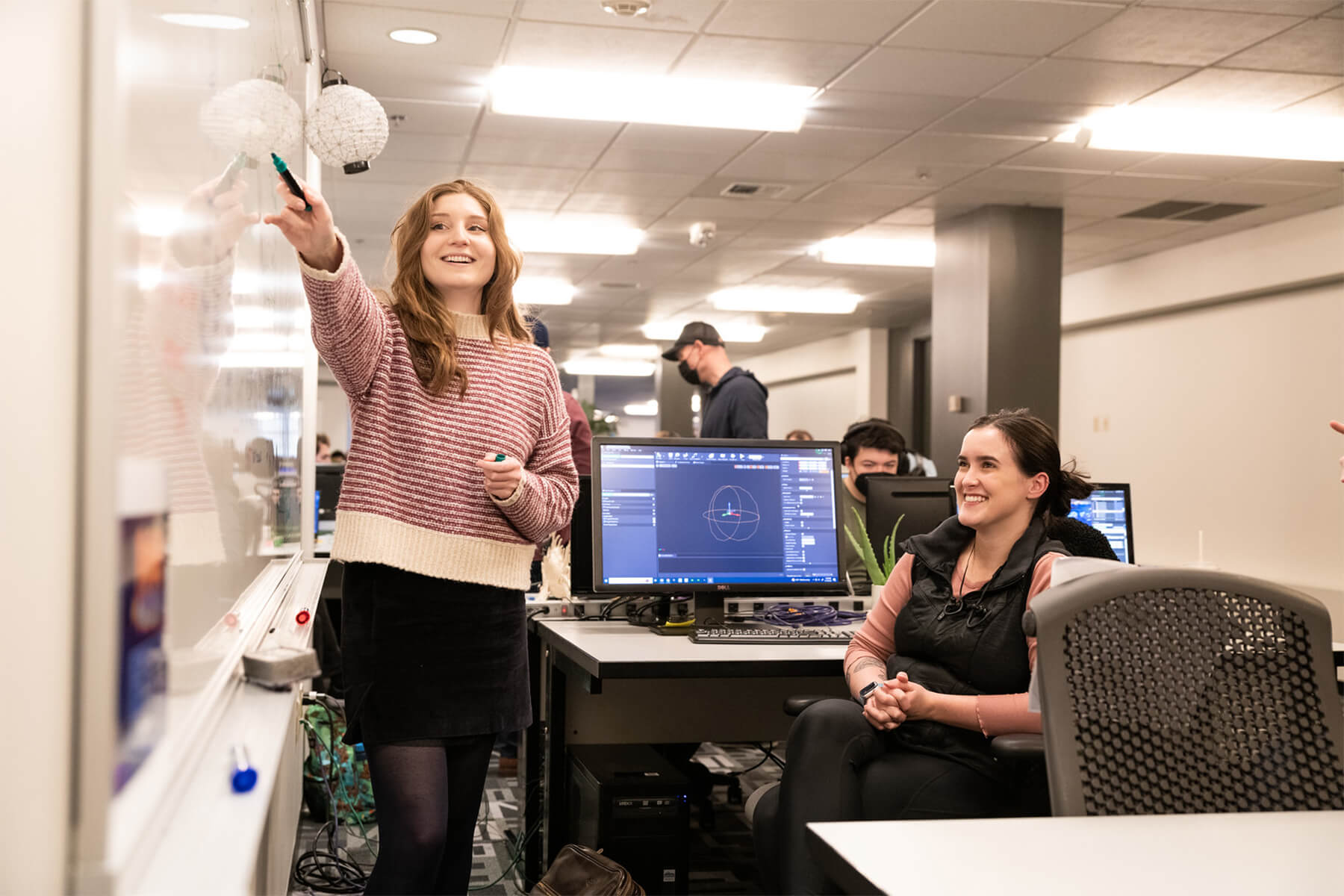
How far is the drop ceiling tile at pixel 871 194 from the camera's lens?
6.42 m

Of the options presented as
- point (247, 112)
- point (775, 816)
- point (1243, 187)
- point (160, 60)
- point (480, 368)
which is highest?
point (1243, 187)

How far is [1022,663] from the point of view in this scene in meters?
2.06

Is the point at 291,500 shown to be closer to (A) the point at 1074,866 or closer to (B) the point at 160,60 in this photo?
(B) the point at 160,60

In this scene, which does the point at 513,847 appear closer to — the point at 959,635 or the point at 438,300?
the point at 959,635

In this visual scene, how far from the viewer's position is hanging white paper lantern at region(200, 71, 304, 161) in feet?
4.03

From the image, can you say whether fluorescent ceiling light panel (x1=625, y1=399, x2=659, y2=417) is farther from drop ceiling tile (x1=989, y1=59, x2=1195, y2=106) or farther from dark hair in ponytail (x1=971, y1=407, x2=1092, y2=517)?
dark hair in ponytail (x1=971, y1=407, x2=1092, y2=517)

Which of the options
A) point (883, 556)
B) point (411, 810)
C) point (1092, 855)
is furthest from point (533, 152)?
point (1092, 855)

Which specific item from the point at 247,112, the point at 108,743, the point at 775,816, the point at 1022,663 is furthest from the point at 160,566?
the point at 1022,663

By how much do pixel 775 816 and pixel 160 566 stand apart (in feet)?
4.58

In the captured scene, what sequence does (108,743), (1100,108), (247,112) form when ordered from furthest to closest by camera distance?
(1100,108) < (247,112) < (108,743)

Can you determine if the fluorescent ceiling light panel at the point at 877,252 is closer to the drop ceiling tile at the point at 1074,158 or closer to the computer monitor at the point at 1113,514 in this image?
the drop ceiling tile at the point at 1074,158

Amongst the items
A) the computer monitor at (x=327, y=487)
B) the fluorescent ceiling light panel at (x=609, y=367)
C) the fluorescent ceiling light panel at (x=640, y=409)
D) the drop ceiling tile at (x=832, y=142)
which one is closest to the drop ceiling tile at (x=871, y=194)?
the drop ceiling tile at (x=832, y=142)

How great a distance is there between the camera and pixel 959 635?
2.12 m

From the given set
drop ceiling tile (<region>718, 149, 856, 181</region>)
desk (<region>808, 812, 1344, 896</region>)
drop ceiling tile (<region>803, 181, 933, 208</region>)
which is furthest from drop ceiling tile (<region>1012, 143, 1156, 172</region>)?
desk (<region>808, 812, 1344, 896</region>)
